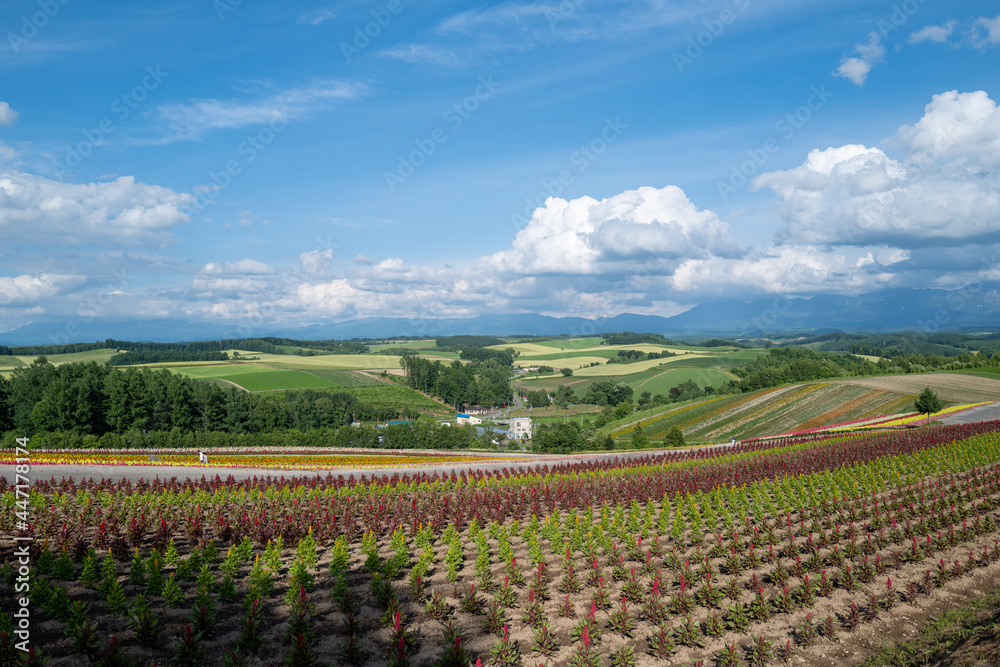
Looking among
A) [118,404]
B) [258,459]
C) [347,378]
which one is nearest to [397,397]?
[347,378]

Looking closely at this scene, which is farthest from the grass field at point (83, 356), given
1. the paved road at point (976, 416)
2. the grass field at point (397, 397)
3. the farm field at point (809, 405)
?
the paved road at point (976, 416)

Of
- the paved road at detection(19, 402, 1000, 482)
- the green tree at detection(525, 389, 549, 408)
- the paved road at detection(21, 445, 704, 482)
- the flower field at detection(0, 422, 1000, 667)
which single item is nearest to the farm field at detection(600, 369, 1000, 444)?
the paved road at detection(19, 402, 1000, 482)

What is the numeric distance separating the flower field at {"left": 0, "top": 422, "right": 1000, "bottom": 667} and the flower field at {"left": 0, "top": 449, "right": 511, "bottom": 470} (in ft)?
33.4

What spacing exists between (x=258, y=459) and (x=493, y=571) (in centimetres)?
2632

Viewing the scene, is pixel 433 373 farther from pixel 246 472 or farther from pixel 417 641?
pixel 417 641

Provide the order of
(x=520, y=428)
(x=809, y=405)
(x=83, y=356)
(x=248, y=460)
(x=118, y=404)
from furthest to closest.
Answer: (x=83, y=356) → (x=520, y=428) → (x=809, y=405) → (x=118, y=404) → (x=248, y=460)

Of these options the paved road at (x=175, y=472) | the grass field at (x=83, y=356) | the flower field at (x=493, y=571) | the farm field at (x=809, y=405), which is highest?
the grass field at (x=83, y=356)

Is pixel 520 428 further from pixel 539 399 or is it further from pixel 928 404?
pixel 928 404

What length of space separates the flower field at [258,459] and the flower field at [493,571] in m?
10.2

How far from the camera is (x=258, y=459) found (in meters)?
33.5

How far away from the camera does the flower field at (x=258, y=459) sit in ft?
94.5

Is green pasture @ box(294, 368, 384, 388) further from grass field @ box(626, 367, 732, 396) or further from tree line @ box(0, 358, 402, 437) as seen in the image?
grass field @ box(626, 367, 732, 396)

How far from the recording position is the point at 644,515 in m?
16.5

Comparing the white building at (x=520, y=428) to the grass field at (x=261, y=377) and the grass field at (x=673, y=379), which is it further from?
the grass field at (x=261, y=377)
